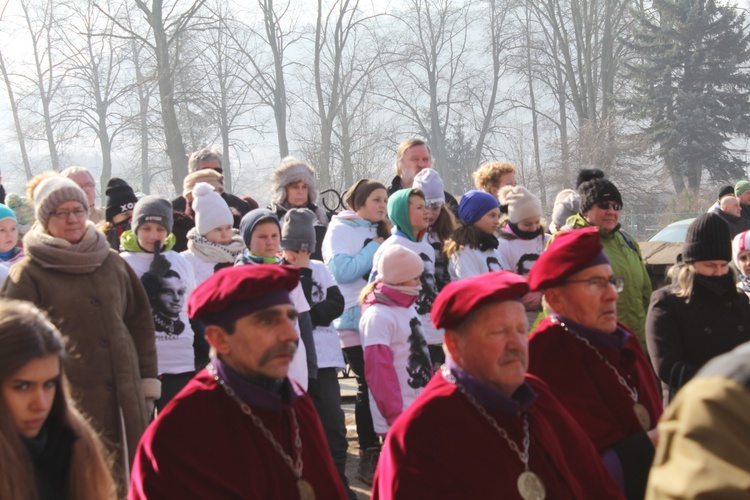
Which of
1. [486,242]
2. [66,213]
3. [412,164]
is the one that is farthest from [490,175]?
[66,213]

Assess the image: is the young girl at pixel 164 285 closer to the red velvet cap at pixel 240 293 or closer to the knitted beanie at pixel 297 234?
the knitted beanie at pixel 297 234

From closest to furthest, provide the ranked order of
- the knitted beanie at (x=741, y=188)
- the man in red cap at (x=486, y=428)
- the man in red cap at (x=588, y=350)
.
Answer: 1. the man in red cap at (x=486, y=428)
2. the man in red cap at (x=588, y=350)
3. the knitted beanie at (x=741, y=188)

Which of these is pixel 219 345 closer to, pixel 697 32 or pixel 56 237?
pixel 56 237

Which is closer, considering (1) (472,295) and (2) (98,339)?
(1) (472,295)

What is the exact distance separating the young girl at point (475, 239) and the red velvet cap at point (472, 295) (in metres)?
3.56

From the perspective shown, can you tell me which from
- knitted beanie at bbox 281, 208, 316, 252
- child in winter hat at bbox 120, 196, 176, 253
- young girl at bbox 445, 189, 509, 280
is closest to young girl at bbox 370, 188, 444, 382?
young girl at bbox 445, 189, 509, 280

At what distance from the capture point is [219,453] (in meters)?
3.38

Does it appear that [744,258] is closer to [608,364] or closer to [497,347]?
[608,364]

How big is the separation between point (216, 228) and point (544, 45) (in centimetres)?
4136

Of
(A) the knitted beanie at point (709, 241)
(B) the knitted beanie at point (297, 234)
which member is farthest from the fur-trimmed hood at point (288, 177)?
(A) the knitted beanie at point (709, 241)

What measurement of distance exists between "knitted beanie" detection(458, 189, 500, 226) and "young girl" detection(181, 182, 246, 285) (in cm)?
178

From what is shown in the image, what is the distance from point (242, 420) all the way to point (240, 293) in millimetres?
463

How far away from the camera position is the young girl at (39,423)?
10.6ft

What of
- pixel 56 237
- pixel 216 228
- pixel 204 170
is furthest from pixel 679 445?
pixel 204 170
